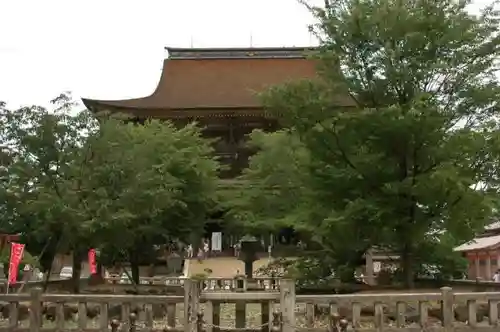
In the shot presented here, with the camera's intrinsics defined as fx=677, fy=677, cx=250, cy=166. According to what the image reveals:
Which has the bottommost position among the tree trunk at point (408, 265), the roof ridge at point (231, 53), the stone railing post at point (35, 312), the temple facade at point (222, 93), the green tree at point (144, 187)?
the stone railing post at point (35, 312)

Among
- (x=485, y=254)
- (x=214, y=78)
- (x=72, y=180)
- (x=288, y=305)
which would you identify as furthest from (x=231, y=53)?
(x=288, y=305)

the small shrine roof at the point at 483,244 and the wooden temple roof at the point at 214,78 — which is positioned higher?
the wooden temple roof at the point at 214,78

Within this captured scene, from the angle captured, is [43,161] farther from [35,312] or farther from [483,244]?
[483,244]

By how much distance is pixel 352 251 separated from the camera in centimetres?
1650

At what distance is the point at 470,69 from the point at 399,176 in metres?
2.83

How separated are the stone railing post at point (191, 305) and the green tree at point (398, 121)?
428 centimetres

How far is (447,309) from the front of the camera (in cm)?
1070

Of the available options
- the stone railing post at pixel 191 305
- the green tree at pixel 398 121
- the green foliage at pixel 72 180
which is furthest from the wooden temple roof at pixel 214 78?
the stone railing post at pixel 191 305

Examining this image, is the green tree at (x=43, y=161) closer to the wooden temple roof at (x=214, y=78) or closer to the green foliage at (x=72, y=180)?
the green foliage at (x=72, y=180)

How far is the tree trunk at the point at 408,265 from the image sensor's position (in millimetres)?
15156

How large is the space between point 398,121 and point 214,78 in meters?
22.8

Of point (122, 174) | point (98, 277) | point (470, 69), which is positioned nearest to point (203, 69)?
point (98, 277)

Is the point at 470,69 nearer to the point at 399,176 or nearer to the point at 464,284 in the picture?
the point at 399,176

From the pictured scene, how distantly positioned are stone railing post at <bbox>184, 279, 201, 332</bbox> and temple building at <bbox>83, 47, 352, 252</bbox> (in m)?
15.5
